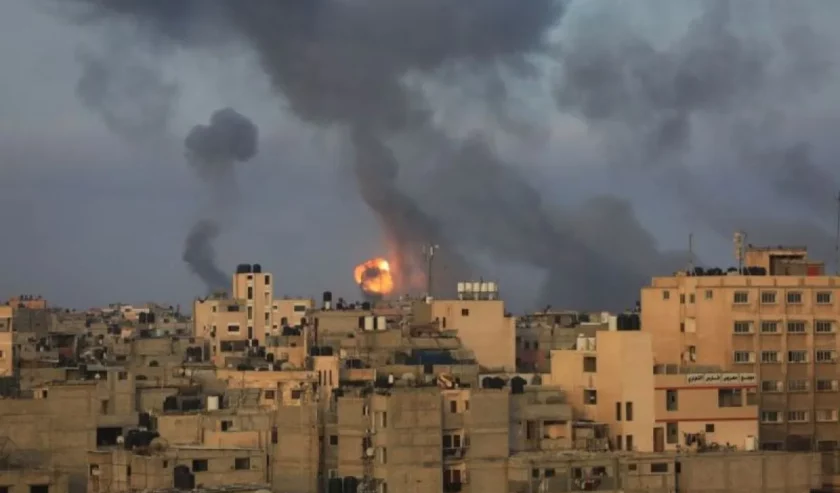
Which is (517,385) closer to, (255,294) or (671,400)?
(671,400)

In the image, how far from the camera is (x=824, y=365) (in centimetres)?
11238

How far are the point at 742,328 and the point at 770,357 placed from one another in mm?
2000

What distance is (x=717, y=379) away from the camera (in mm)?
92188

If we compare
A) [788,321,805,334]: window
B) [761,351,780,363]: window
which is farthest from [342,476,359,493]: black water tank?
[788,321,805,334]: window

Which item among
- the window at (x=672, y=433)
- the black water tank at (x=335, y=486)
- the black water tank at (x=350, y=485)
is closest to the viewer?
the black water tank at (x=350, y=485)

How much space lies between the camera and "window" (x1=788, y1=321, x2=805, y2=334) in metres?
111

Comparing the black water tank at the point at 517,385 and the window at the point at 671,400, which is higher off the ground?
the black water tank at the point at 517,385

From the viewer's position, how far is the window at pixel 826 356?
367ft

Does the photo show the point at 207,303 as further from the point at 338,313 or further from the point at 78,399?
the point at 78,399

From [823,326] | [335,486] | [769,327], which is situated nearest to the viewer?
[335,486]

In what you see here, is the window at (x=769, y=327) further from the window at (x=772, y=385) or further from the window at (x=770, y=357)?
the window at (x=772, y=385)

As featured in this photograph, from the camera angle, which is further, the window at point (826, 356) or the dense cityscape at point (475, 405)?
the window at point (826, 356)

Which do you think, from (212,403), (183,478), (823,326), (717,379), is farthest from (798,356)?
(183,478)

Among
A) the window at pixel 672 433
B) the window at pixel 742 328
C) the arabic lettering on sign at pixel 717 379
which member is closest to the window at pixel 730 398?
the arabic lettering on sign at pixel 717 379
